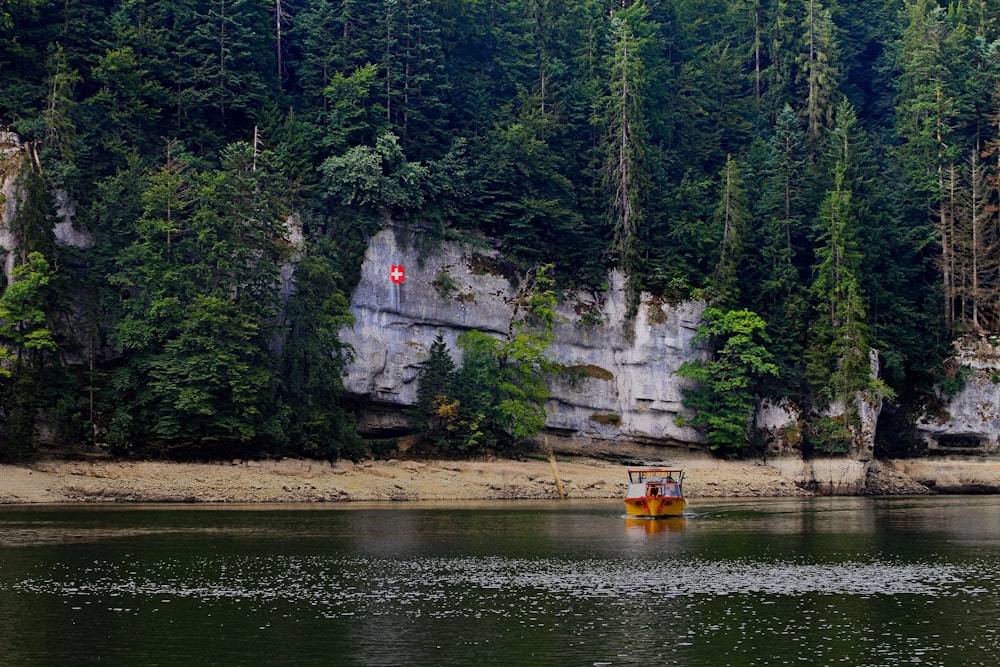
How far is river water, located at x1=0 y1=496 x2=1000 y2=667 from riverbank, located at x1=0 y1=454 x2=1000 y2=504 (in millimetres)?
5786

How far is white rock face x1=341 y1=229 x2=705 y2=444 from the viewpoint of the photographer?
7581 centimetres

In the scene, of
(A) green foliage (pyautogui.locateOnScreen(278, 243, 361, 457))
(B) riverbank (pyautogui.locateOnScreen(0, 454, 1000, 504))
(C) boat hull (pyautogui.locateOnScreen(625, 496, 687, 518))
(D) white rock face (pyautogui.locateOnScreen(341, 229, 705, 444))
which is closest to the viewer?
(C) boat hull (pyautogui.locateOnScreen(625, 496, 687, 518))

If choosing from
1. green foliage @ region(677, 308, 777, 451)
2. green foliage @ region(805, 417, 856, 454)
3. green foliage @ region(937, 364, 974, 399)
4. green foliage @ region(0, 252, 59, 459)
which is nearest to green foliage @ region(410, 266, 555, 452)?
green foliage @ region(677, 308, 777, 451)

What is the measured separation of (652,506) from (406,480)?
16.7 metres

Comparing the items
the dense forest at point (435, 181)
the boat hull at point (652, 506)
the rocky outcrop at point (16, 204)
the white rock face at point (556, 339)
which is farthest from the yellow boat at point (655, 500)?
the rocky outcrop at point (16, 204)

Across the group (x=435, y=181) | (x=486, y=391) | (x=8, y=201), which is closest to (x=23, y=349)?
(x=8, y=201)

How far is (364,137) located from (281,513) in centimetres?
2962

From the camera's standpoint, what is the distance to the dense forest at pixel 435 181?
67.6 metres

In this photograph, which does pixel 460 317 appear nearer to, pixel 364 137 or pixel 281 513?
pixel 364 137

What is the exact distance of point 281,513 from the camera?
5969 cm

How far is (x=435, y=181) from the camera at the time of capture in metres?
78.9

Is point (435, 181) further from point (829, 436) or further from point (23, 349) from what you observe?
point (829, 436)

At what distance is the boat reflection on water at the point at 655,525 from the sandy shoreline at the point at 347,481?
1383cm

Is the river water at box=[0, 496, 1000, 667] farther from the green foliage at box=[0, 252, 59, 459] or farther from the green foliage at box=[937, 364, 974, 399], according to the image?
the green foliage at box=[937, 364, 974, 399]
